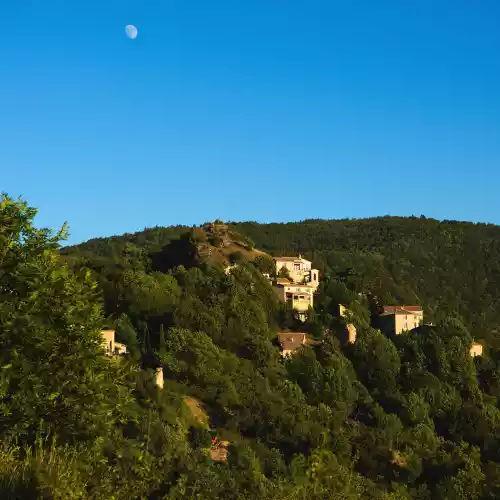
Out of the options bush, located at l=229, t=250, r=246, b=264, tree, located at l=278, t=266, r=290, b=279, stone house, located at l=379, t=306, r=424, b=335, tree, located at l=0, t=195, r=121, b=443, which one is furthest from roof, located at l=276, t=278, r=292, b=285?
tree, located at l=0, t=195, r=121, b=443

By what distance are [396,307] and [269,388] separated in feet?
75.0

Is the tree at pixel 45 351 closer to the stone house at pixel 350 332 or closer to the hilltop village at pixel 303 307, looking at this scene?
the hilltop village at pixel 303 307

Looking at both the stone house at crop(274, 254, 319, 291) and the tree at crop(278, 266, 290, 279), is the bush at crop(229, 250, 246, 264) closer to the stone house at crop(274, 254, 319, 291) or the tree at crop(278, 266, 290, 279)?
the stone house at crop(274, 254, 319, 291)

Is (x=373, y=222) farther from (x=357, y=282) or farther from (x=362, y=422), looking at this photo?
(x=362, y=422)

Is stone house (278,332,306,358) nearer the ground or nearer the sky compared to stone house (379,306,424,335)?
nearer the ground

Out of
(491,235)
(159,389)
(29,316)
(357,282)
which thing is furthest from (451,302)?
(29,316)

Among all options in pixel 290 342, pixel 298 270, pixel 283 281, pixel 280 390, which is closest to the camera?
pixel 280 390

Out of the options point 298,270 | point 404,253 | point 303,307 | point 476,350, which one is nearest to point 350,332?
point 303,307

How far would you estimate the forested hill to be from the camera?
10306 centimetres

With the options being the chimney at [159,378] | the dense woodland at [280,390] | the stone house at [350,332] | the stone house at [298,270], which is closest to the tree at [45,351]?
the dense woodland at [280,390]

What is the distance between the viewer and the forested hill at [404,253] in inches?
4058

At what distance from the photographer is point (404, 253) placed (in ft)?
453

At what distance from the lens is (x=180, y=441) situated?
171 ft

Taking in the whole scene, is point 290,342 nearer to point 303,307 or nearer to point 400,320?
point 303,307
